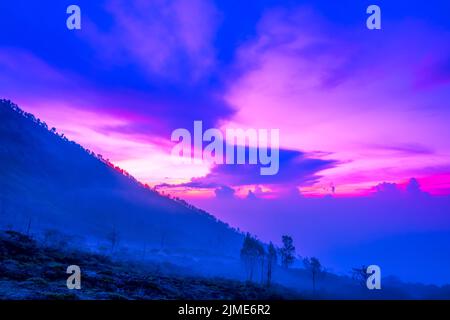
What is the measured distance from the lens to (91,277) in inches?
1970

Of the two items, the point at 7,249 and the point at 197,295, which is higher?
the point at 7,249

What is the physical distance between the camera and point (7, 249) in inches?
2418
